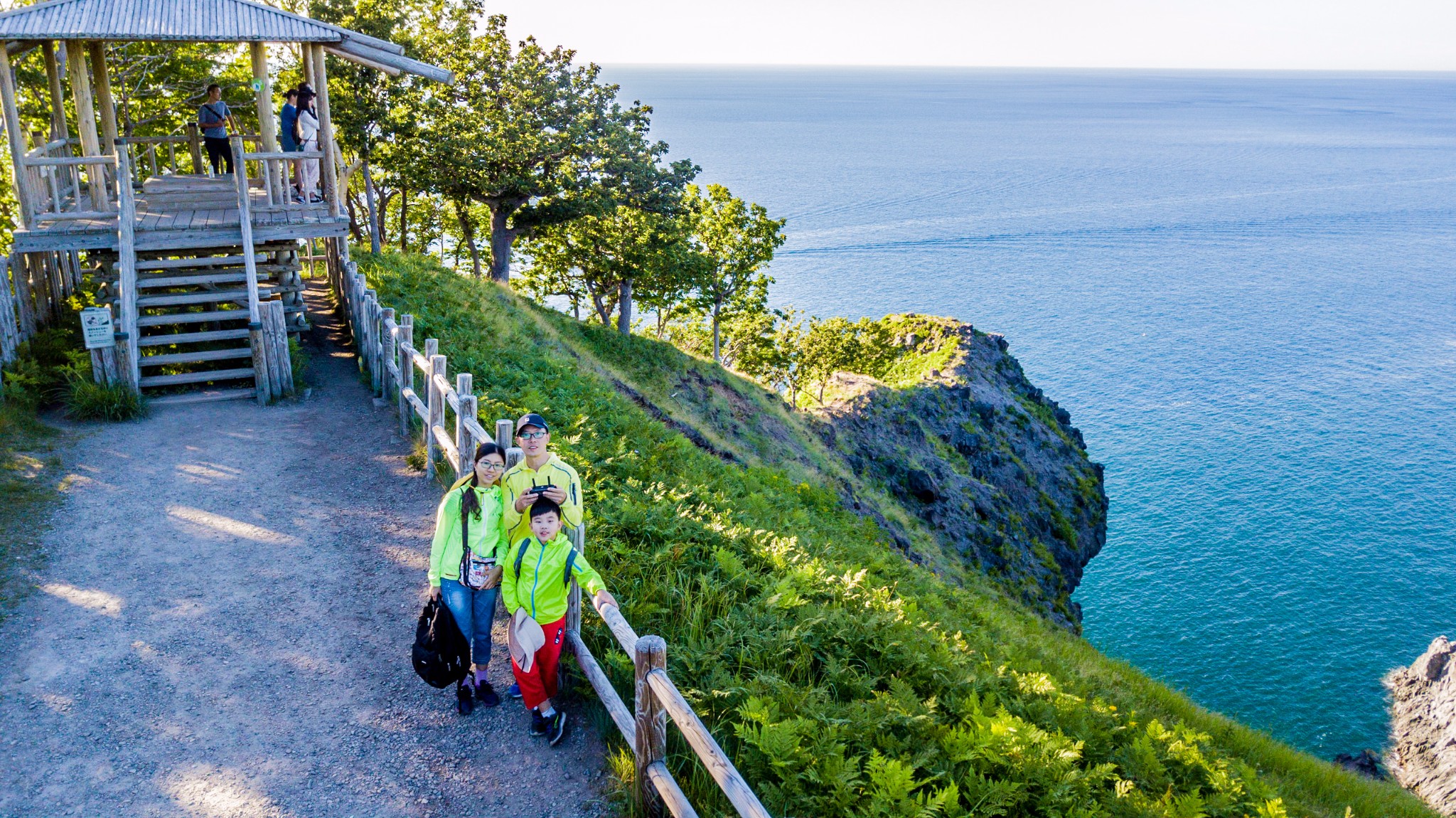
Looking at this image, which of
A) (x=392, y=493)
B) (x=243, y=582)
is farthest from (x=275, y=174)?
(x=243, y=582)

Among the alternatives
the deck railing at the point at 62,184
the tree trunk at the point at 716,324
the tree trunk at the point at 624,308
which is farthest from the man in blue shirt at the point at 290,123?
the tree trunk at the point at 716,324

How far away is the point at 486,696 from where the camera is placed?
7914mm

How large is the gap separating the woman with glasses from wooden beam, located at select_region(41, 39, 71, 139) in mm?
15310

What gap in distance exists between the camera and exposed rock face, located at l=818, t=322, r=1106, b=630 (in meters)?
38.7

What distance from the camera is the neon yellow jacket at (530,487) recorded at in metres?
7.25

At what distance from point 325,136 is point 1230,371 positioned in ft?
232

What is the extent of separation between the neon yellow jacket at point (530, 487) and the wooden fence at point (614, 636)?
0.53 m

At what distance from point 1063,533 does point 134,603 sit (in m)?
43.3

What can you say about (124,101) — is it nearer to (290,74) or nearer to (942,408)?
(290,74)

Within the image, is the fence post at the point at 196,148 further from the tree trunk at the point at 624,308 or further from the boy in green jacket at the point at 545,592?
the tree trunk at the point at 624,308

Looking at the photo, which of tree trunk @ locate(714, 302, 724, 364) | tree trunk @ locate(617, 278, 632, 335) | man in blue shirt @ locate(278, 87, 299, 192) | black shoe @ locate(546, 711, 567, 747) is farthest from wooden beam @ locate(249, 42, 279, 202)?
tree trunk @ locate(714, 302, 724, 364)

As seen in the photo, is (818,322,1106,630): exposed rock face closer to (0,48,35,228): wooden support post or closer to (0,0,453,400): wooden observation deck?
(0,0,453,400): wooden observation deck

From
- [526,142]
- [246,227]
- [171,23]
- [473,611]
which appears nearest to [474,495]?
[473,611]

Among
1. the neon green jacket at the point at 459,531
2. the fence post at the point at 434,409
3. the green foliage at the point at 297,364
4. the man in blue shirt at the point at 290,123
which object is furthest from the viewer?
the man in blue shirt at the point at 290,123
